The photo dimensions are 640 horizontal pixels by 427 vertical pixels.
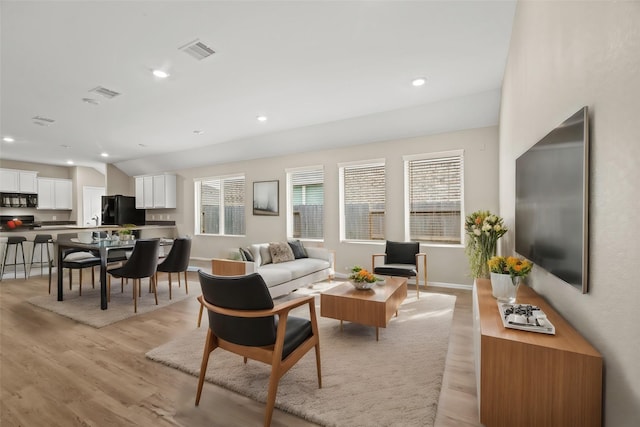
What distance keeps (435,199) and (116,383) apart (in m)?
4.93

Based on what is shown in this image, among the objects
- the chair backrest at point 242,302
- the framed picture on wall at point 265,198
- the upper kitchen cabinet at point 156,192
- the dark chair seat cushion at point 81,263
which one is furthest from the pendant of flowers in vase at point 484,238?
the upper kitchen cabinet at point 156,192

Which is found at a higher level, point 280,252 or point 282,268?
point 280,252

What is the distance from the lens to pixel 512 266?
2.06m

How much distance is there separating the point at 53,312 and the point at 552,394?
521 centimetres

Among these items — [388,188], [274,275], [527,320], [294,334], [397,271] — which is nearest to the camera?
[527,320]

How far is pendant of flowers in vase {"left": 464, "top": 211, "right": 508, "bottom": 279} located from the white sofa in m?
2.40

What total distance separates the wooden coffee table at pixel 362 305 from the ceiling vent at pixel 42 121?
18.4 feet

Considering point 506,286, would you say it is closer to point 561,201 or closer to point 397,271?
point 561,201

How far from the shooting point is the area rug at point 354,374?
1.86 meters

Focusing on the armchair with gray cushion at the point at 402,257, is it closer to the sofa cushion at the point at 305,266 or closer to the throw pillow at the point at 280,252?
the sofa cushion at the point at 305,266

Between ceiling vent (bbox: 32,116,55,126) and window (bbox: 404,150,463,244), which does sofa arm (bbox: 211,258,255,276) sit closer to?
window (bbox: 404,150,463,244)

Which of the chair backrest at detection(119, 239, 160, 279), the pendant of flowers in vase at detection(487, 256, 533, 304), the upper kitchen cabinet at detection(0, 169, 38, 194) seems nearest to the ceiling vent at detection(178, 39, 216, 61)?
the chair backrest at detection(119, 239, 160, 279)

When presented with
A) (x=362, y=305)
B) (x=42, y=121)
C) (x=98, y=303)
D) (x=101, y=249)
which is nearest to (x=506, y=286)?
(x=362, y=305)

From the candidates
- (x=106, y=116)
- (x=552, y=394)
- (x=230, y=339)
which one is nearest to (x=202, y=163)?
(x=106, y=116)
